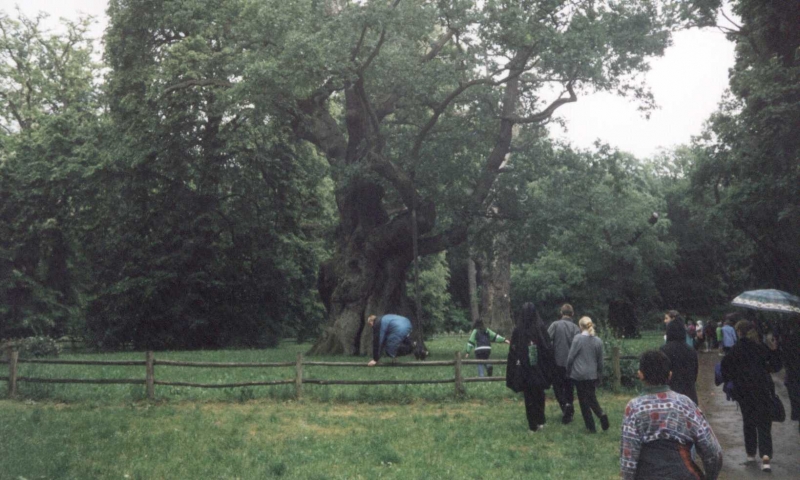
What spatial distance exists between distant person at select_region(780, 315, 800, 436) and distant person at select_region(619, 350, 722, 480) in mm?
6689

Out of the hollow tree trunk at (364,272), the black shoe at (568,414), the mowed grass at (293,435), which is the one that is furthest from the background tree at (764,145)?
the black shoe at (568,414)

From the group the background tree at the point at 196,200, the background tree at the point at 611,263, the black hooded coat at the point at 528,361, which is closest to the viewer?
the black hooded coat at the point at 528,361

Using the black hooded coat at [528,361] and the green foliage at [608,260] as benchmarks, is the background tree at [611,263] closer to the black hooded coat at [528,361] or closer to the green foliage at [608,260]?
the green foliage at [608,260]

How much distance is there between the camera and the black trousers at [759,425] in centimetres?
1030

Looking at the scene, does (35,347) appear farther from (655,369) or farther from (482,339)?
(655,369)

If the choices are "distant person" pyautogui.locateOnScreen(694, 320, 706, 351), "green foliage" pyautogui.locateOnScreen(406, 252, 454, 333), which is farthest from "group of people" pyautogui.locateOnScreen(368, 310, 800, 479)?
"green foliage" pyautogui.locateOnScreen(406, 252, 454, 333)

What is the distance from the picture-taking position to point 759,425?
10.4 metres

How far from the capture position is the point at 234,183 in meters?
32.4

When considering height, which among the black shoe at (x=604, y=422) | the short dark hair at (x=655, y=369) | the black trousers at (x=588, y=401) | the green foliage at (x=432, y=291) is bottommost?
the black shoe at (x=604, y=422)

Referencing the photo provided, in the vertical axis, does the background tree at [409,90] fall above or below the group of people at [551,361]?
above

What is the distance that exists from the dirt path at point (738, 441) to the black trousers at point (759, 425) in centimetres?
29

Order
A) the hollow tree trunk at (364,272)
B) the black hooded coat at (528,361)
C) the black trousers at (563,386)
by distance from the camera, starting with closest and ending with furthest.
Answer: the black hooded coat at (528,361) < the black trousers at (563,386) < the hollow tree trunk at (364,272)

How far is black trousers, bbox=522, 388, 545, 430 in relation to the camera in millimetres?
13062

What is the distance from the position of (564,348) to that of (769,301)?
876cm
